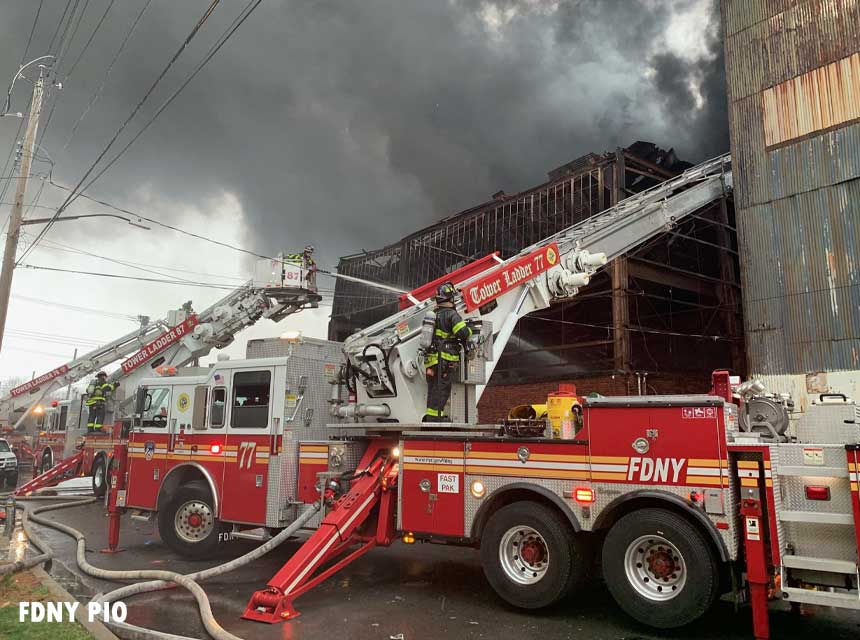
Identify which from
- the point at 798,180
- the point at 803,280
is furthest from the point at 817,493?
the point at 798,180

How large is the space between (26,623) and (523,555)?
4.79 m

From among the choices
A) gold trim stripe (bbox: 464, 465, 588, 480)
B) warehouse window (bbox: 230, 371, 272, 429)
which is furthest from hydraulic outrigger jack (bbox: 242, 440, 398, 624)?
warehouse window (bbox: 230, 371, 272, 429)

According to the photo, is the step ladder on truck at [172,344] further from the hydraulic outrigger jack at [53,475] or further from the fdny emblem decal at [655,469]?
the fdny emblem decal at [655,469]

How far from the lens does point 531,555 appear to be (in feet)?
21.4

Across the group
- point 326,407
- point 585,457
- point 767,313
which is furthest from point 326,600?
point 767,313

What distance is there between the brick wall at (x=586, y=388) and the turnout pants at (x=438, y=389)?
40.4ft

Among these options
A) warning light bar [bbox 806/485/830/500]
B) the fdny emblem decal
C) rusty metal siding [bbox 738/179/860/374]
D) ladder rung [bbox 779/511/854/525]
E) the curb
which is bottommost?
the curb

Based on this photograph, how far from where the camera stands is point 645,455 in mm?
5957

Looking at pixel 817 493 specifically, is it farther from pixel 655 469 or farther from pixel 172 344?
pixel 172 344

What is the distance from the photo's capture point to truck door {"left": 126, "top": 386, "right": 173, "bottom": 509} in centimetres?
1017

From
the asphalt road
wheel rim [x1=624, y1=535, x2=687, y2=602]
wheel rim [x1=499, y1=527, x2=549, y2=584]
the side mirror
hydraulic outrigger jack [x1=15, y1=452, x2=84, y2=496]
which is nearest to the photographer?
wheel rim [x1=624, y1=535, x2=687, y2=602]

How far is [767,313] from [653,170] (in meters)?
7.73

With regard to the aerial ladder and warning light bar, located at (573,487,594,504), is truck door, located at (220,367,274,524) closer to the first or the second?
the aerial ladder

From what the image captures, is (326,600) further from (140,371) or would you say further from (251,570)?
(140,371)
